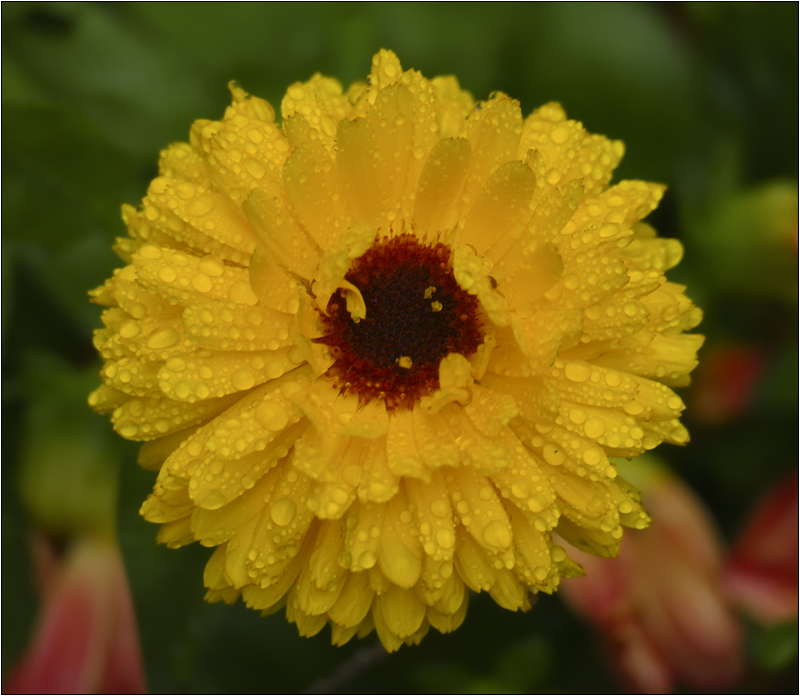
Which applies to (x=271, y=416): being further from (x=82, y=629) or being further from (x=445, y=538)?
(x=82, y=629)

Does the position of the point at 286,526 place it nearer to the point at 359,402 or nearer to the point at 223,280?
the point at 359,402

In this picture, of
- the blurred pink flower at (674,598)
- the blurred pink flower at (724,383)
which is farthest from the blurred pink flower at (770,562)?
the blurred pink flower at (724,383)

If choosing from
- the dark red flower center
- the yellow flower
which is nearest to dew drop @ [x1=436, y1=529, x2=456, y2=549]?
the yellow flower

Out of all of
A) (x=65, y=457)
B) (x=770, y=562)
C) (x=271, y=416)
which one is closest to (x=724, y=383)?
(x=770, y=562)

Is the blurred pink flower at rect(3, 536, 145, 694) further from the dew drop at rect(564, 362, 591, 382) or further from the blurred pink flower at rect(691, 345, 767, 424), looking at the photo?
the blurred pink flower at rect(691, 345, 767, 424)

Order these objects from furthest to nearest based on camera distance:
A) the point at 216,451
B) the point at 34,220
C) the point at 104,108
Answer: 1. the point at 104,108
2. the point at 34,220
3. the point at 216,451

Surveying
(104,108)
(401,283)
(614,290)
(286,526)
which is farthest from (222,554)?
(104,108)

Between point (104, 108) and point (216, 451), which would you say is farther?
point (104, 108)

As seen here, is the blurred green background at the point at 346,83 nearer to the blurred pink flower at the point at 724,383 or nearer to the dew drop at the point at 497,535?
the blurred pink flower at the point at 724,383
